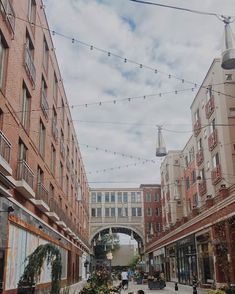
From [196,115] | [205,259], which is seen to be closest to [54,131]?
[205,259]

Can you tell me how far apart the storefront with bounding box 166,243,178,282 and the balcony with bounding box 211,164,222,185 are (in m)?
12.6

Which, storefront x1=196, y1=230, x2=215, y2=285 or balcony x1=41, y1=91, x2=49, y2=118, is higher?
balcony x1=41, y1=91, x2=49, y2=118

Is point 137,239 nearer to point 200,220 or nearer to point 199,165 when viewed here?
point 199,165

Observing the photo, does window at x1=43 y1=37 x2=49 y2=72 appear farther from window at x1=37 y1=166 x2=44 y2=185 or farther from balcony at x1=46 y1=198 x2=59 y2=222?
balcony at x1=46 y1=198 x2=59 y2=222

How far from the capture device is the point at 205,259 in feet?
98.2

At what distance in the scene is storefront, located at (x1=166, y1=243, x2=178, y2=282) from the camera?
4270 centimetres

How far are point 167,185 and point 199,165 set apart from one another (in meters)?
23.9

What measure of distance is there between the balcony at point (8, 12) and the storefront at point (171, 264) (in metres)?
31.1

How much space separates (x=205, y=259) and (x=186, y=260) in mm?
6941

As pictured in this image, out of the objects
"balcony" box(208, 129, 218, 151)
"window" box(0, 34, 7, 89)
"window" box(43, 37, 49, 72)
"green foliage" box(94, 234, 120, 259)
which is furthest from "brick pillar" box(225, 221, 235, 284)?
"green foliage" box(94, 234, 120, 259)

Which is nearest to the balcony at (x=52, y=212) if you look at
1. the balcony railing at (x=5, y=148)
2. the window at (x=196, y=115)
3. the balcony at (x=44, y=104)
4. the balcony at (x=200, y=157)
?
the balcony at (x=44, y=104)

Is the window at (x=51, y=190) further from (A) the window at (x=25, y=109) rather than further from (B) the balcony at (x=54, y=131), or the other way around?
(A) the window at (x=25, y=109)

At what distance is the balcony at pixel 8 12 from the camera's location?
1499 centimetres

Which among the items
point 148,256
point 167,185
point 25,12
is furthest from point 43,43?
point 148,256
